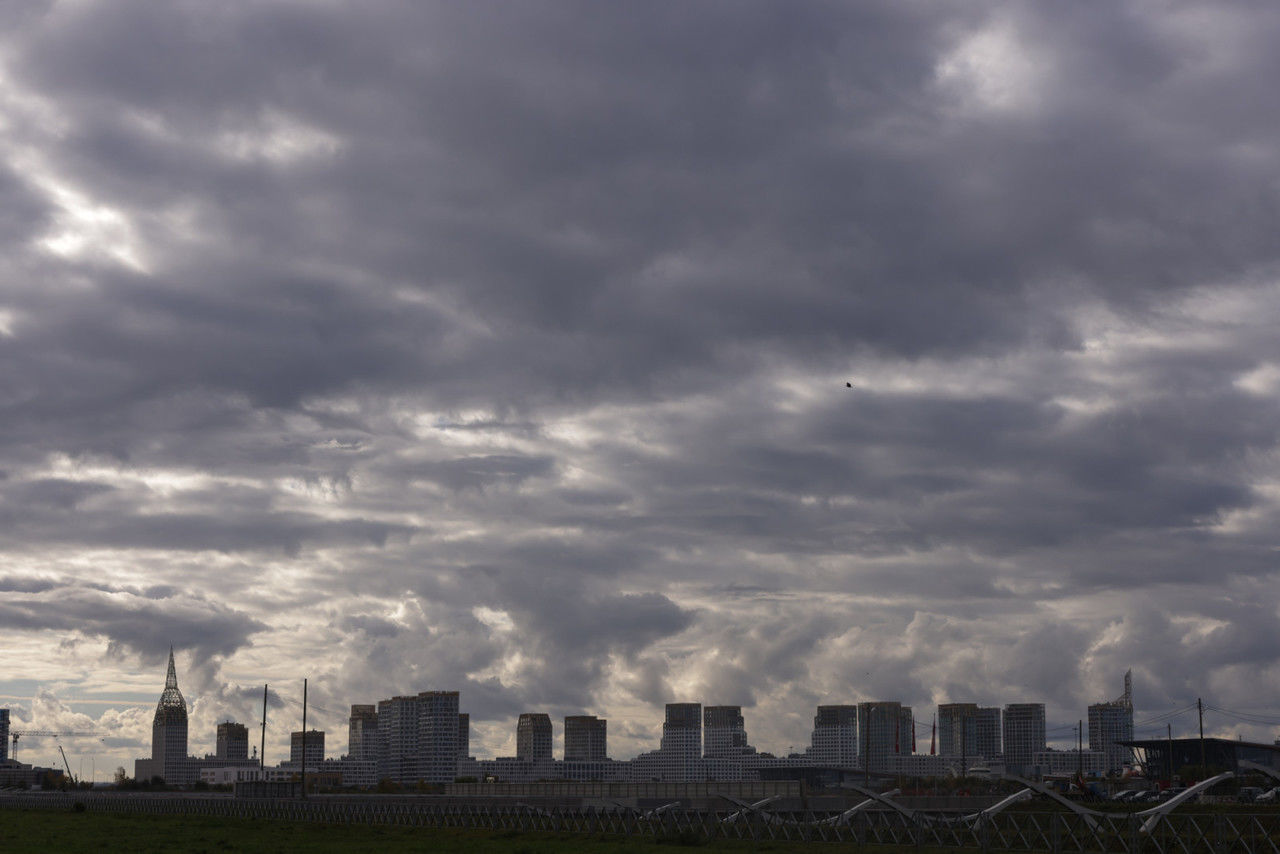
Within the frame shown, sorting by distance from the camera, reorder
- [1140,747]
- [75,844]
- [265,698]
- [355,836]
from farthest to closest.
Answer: [1140,747], [265,698], [355,836], [75,844]

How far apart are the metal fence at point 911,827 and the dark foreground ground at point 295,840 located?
7.94ft

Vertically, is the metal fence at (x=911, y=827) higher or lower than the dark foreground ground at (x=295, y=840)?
higher

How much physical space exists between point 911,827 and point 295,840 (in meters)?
35.0

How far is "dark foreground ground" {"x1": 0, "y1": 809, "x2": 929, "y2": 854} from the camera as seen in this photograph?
61.7m

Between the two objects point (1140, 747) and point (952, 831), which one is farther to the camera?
point (1140, 747)

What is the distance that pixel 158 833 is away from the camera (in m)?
79.8

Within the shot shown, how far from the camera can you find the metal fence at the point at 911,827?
52938mm

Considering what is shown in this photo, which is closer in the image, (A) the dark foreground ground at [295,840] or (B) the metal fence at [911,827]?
(B) the metal fence at [911,827]

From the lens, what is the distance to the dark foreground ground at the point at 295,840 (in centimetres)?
6166

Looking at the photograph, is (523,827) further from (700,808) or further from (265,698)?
(265,698)

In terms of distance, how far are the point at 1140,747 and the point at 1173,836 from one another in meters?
144

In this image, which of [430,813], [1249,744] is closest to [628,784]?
[430,813]

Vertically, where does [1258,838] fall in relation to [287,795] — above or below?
above

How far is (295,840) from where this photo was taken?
72688mm
